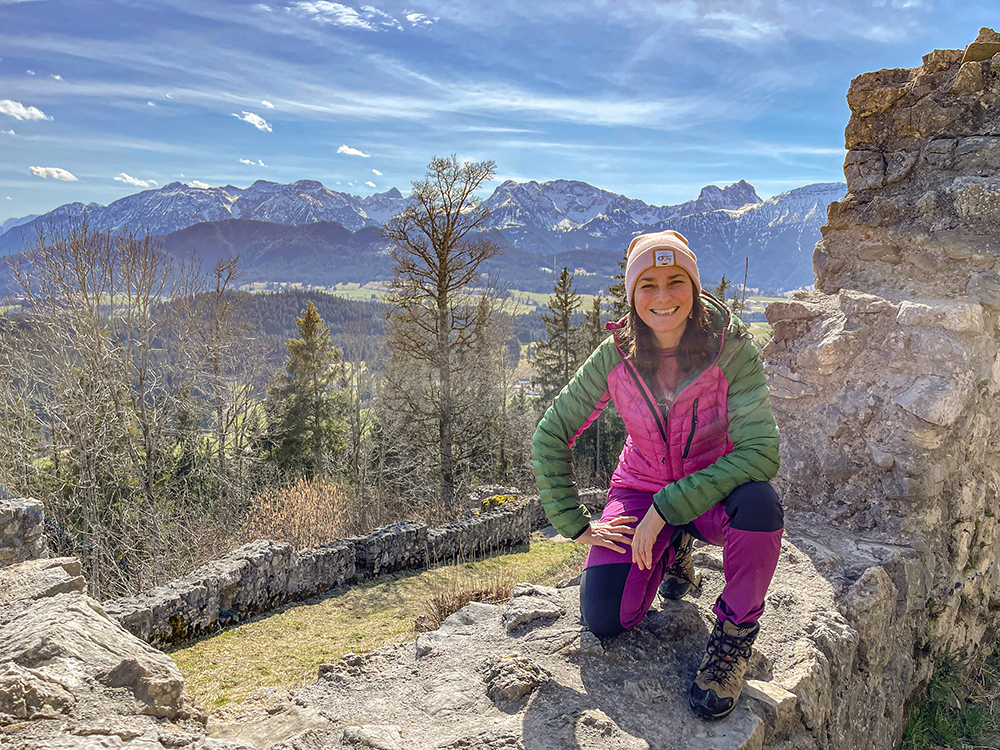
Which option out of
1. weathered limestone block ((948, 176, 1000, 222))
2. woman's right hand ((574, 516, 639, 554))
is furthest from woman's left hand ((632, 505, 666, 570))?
weathered limestone block ((948, 176, 1000, 222))

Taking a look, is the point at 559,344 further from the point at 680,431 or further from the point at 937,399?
the point at 680,431

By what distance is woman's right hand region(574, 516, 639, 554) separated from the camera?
2.66 meters

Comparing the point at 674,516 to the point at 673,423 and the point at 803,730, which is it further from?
the point at 803,730

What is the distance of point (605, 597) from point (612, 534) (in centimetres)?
30

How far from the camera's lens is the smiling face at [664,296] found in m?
2.50

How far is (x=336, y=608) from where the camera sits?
683 centimetres

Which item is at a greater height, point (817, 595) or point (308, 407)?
point (817, 595)

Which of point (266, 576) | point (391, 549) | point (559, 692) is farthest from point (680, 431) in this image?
point (391, 549)

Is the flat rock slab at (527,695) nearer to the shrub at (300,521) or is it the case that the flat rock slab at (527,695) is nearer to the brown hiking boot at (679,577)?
the brown hiking boot at (679,577)

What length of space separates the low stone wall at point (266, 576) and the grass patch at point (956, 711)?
491 centimetres

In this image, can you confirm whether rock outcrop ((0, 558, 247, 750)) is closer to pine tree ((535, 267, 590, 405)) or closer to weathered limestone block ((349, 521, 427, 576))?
weathered limestone block ((349, 521, 427, 576))

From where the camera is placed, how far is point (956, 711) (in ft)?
11.8

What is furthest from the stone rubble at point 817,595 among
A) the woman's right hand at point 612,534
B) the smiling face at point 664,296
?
the smiling face at point 664,296

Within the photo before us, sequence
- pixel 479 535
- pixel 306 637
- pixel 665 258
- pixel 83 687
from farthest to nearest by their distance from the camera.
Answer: pixel 479 535 < pixel 306 637 < pixel 665 258 < pixel 83 687
